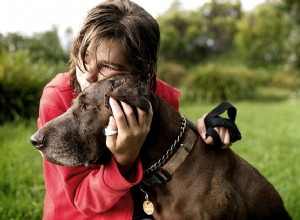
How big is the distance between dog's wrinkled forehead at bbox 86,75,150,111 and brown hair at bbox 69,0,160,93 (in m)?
0.21

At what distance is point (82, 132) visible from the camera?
222 cm

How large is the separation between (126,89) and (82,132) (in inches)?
14.6

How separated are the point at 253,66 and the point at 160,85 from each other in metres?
22.4

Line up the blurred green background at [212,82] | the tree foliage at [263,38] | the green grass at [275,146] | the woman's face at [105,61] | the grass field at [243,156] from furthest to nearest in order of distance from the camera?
the tree foliage at [263,38]
the blurred green background at [212,82]
the green grass at [275,146]
the grass field at [243,156]
the woman's face at [105,61]

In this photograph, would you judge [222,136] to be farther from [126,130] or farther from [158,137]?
[126,130]

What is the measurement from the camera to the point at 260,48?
84.8 feet

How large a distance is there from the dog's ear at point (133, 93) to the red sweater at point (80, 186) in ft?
1.32

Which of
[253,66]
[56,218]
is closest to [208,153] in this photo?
[56,218]

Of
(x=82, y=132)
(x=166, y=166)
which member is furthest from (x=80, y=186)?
(x=166, y=166)

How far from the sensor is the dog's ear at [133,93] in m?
2.04

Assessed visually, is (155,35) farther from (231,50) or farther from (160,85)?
(231,50)

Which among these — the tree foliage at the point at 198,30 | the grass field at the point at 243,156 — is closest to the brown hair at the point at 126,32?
the grass field at the point at 243,156

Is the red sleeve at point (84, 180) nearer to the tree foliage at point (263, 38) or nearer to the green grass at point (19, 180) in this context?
the green grass at point (19, 180)

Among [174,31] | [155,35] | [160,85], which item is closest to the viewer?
[155,35]
